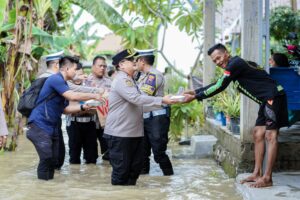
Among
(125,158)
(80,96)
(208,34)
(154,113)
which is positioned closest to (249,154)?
(154,113)

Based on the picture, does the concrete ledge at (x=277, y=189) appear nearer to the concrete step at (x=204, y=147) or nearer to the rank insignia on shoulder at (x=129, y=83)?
the rank insignia on shoulder at (x=129, y=83)

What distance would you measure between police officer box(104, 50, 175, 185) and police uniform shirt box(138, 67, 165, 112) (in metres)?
0.83

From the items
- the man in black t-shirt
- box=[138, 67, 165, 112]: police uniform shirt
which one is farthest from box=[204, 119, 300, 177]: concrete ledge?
box=[138, 67, 165, 112]: police uniform shirt

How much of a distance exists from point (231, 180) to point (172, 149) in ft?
15.3

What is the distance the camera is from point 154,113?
979 cm

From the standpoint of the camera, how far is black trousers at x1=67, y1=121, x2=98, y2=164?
11586mm

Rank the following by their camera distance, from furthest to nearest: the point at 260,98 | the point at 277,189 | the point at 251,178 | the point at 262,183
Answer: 1. the point at 251,178
2. the point at 260,98
3. the point at 262,183
4. the point at 277,189

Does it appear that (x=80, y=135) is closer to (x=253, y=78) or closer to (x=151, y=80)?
(x=151, y=80)

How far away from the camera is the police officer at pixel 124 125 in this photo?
8.67 meters

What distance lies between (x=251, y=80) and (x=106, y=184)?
2.49 meters

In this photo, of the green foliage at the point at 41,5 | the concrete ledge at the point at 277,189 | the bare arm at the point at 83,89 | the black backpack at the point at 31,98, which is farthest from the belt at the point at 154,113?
the green foliage at the point at 41,5

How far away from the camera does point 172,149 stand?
14.0 meters

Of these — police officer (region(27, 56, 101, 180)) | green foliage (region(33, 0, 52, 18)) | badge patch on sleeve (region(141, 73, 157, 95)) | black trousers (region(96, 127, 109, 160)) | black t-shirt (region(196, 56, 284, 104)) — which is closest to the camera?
black t-shirt (region(196, 56, 284, 104))

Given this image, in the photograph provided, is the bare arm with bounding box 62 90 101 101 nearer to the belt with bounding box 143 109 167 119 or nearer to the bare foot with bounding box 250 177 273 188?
the belt with bounding box 143 109 167 119
